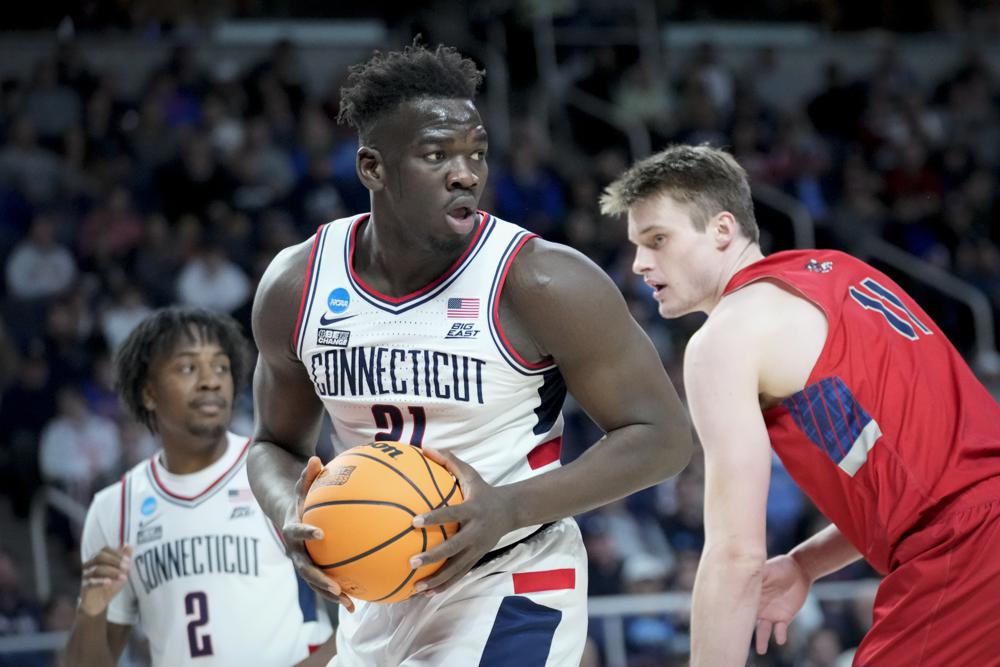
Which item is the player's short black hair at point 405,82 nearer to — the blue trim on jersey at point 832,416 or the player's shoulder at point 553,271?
the player's shoulder at point 553,271

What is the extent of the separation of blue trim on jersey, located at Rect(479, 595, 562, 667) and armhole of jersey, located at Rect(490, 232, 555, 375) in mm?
584

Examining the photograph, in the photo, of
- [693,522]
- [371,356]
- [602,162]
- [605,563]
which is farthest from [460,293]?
[602,162]

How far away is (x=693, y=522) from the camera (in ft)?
28.5

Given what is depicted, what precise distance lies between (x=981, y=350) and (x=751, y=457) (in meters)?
8.60

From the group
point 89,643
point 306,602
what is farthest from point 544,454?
point 89,643

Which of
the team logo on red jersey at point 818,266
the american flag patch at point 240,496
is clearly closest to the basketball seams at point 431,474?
the team logo on red jersey at point 818,266

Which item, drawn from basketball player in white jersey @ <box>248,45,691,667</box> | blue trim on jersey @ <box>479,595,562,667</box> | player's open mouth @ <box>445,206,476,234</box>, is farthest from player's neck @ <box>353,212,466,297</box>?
blue trim on jersey @ <box>479,595,562,667</box>

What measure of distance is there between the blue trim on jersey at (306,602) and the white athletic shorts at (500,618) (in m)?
0.90

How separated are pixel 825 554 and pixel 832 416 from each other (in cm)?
65

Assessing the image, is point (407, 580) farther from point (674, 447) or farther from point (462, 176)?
point (462, 176)

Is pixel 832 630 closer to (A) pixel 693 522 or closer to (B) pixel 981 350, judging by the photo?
(A) pixel 693 522

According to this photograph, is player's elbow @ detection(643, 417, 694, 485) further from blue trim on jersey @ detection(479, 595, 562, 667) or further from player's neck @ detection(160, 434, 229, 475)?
player's neck @ detection(160, 434, 229, 475)

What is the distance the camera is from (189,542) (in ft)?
14.0

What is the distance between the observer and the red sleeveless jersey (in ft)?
10.1
